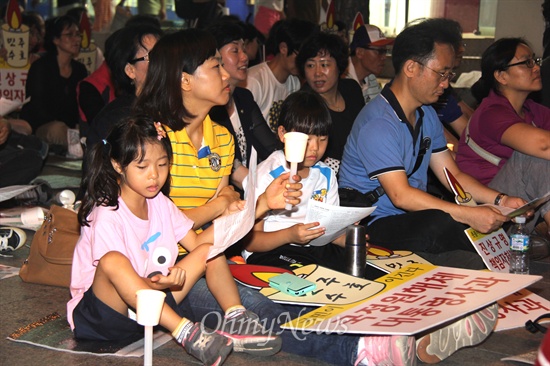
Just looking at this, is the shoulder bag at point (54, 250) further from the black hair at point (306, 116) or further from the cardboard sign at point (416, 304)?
the cardboard sign at point (416, 304)

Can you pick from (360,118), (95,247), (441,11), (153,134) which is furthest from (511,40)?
(441,11)

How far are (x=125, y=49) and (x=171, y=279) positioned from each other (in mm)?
1877

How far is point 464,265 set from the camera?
14.5 ft

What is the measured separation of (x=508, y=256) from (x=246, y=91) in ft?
6.74

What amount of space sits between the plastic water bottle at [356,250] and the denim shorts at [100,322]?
36.3 inches

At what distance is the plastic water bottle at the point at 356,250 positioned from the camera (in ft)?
12.8

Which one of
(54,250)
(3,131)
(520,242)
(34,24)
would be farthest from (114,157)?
(34,24)

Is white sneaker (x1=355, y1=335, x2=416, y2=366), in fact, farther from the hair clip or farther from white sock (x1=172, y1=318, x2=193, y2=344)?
the hair clip

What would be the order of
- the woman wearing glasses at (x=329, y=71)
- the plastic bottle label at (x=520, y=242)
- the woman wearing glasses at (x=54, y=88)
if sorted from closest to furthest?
the plastic bottle label at (x=520, y=242)
the woman wearing glasses at (x=329, y=71)
the woman wearing glasses at (x=54, y=88)

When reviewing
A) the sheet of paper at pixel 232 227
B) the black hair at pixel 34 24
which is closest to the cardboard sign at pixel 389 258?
the sheet of paper at pixel 232 227

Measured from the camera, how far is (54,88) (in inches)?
372

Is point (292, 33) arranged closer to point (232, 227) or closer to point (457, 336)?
point (232, 227)

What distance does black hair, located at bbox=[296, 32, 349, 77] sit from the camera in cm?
615

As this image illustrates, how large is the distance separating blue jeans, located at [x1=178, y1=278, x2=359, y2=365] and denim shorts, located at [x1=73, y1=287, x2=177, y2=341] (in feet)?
0.60
